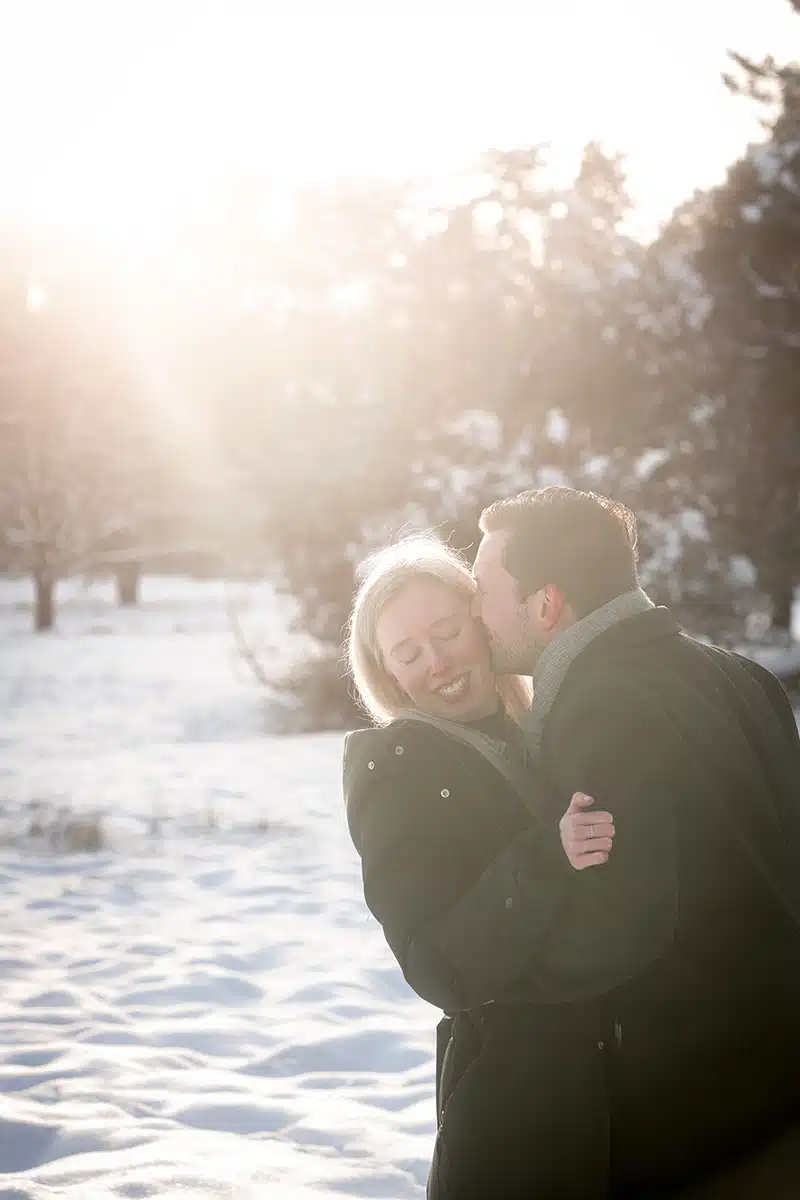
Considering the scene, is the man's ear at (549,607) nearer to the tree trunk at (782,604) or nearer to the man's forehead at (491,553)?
the man's forehead at (491,553)

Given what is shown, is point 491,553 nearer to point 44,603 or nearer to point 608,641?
point 608,641

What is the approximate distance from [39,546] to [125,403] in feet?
13.2

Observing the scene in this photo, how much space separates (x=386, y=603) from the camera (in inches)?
110

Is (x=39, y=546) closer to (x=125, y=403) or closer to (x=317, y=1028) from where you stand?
(x=125, y=403)

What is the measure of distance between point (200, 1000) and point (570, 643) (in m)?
3.93

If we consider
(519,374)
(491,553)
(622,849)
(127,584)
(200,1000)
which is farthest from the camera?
(127,584)

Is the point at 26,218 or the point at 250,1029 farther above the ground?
the point at 26,218

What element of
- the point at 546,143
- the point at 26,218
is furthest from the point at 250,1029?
the point at 26,218

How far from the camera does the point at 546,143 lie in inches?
626

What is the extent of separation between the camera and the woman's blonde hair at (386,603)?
2781 millimetres

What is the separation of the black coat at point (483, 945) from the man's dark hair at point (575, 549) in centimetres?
38

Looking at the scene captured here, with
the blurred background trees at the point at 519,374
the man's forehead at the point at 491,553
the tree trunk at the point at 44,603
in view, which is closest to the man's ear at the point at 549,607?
the man's forehead at the point at 491,553

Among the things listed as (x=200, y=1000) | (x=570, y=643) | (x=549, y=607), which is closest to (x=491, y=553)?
(x=549, y=607)

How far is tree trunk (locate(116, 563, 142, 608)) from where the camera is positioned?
33156 mm
